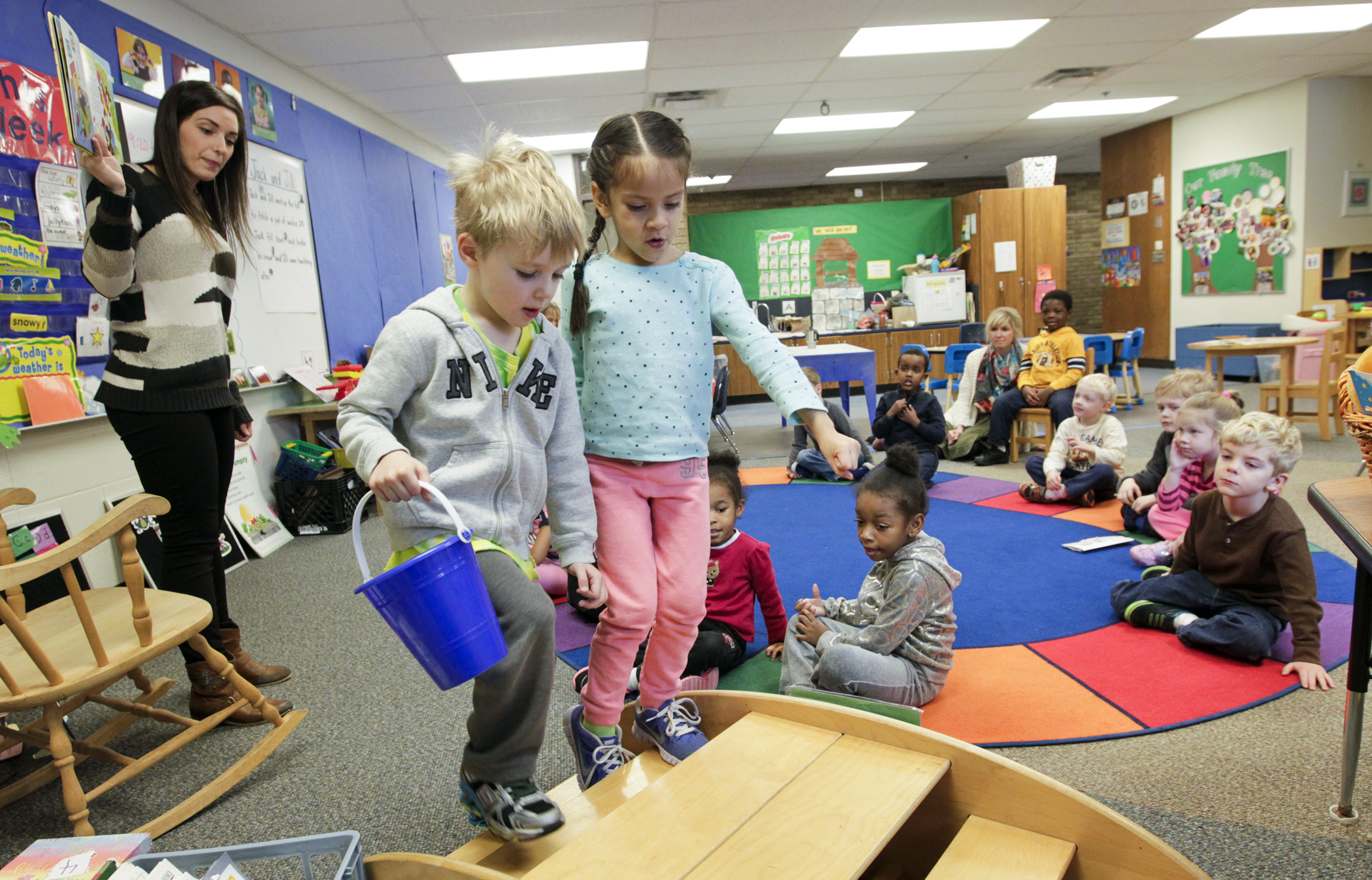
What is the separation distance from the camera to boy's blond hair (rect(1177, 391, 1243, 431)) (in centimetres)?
300

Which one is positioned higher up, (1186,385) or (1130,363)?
(1186,385)

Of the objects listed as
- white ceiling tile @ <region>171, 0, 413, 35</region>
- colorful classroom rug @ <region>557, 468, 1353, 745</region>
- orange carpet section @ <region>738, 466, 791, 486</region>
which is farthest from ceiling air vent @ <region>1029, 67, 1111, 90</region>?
white ceiling tile @ <region>171, 0, 413, 35</region>

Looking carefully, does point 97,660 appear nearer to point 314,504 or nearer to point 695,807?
point 695,807

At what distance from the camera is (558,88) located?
20.1 ft

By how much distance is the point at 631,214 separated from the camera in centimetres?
147

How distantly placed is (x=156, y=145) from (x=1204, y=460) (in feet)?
12.1

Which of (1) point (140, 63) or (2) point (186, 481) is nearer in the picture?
(2) point (186, 481)

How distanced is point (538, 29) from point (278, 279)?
2.21m

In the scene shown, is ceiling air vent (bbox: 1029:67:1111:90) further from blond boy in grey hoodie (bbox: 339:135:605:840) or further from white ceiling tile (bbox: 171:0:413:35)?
blond boy in grey hoodie (bbox: 339:135:605:840)

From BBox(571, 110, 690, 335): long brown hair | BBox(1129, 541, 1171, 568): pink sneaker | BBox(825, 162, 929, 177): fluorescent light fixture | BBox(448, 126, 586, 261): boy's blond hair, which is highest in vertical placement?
BBox(825, 162, 929, 177): fluorescent light fixture

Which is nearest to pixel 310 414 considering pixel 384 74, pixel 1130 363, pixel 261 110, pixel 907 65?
pixel 261 110

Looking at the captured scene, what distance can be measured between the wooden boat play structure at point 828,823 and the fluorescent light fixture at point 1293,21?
Result: 6543 millimetres

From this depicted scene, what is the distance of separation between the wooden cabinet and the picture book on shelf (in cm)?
899

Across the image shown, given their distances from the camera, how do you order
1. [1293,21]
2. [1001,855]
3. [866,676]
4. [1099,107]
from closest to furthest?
[1001,855]
[866,676]
[1293,21]
[1099,107]
